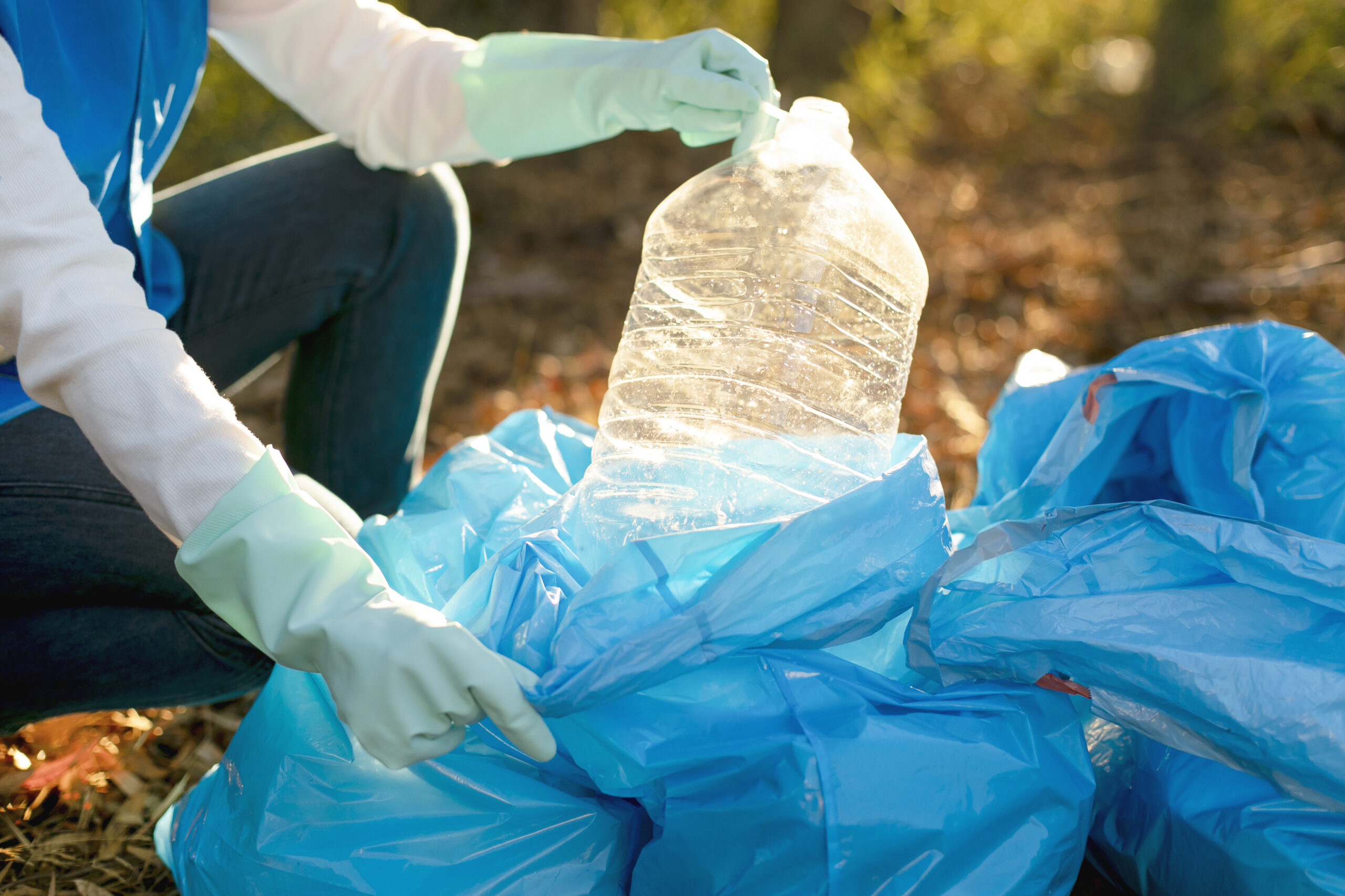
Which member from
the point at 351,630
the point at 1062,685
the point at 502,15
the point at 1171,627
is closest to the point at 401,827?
the point at 351,630

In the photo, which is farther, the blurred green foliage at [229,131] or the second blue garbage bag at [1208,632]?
the blurred green foliage at [229,131]

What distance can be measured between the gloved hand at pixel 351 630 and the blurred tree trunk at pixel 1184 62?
5.18 meters

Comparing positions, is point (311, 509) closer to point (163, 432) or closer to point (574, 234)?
point (163, 432)

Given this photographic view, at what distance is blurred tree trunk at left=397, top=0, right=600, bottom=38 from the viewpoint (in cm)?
323

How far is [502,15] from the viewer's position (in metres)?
3.24

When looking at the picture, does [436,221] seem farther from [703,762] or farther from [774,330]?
[703,762]

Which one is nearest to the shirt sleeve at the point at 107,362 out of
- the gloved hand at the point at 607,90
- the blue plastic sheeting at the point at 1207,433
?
the gloved hand at the point at 607,90

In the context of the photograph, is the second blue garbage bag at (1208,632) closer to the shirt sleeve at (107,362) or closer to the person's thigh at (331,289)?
the shirt sleeve at (107,362)

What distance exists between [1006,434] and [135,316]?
126 cm

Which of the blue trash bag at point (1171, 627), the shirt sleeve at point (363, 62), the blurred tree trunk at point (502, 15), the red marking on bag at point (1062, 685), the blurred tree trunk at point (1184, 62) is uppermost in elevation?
the blurred tree trunk at point (1184, 62)

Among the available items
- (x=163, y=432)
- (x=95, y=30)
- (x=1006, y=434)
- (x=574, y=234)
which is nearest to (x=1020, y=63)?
(x=574, y=234)

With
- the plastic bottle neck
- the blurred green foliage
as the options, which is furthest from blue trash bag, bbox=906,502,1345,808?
the blurred green foliage

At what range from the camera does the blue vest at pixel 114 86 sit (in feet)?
4.11

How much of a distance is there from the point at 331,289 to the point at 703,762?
44.8 inches
